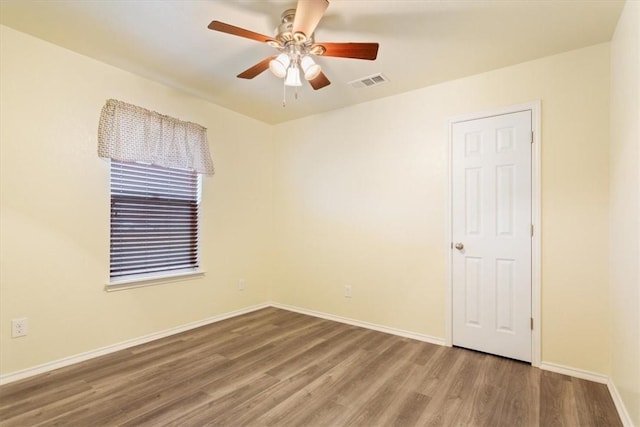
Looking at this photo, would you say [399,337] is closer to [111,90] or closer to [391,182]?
[391,182]

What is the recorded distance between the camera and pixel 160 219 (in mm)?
3291

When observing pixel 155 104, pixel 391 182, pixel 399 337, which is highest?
pixel 155 104

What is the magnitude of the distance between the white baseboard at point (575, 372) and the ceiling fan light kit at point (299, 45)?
9.05 feet

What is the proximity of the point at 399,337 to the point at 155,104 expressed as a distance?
346 centimetres

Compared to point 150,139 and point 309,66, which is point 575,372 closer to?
point 309,66

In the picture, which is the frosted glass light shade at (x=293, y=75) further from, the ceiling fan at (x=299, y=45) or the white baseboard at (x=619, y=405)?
the white baseboard at (x=619, y=405)

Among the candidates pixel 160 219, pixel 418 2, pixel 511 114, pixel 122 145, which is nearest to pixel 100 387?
pixel 160 219

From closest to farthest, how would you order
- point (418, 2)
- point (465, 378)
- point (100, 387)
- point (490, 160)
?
point (418, 2) < point (100, 387) < point (465, 378) < point (490, 160)

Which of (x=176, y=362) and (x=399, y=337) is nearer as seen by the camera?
(x=176, y=362)

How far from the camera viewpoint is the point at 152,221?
3.22 meters

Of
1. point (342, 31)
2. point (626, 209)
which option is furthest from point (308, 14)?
point (626, 209)

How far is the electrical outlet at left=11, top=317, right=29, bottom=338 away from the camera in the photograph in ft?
7.54

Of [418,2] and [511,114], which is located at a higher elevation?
[418,2]

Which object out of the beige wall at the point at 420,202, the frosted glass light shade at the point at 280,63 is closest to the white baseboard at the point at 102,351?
the beige wall at the point at 420,202
